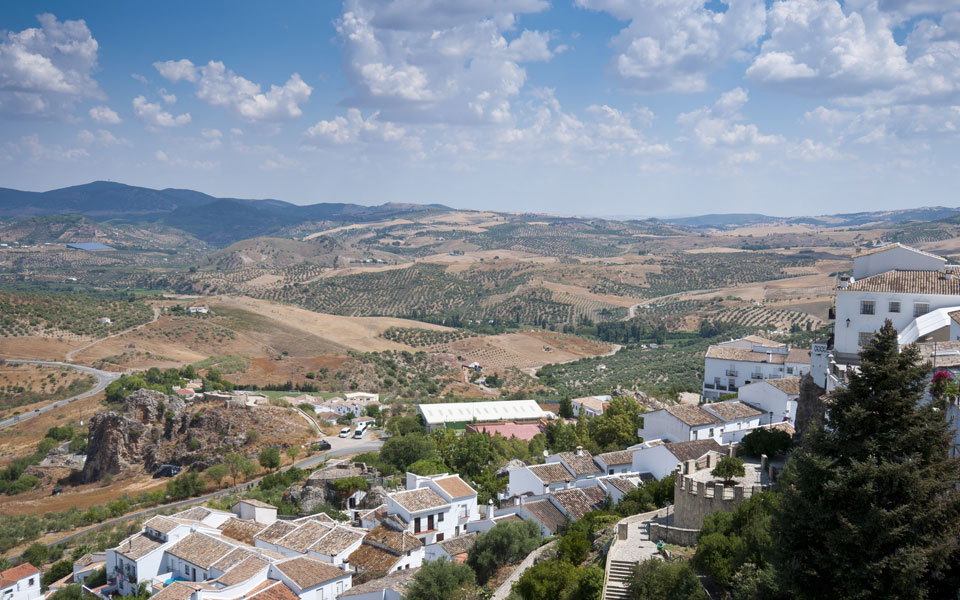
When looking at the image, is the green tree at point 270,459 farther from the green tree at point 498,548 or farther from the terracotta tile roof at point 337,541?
the green tree at point 498,548

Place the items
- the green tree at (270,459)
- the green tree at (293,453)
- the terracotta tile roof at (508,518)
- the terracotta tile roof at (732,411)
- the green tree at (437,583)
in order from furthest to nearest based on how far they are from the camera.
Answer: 1. the green tree at (293,453)
2. the green tree at (270,459)
3. the terracotta tile roof at (732,411)
4. the terracotta tile roof at (508,518)
5. the green tree at (437,583)

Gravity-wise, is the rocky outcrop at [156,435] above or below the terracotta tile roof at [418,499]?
below

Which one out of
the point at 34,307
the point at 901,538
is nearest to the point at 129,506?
the point at 901,538

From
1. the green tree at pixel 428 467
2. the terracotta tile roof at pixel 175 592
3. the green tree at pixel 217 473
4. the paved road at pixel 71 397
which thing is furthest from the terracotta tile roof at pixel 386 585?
the paved road at pixel 71 397

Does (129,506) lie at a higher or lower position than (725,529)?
lower

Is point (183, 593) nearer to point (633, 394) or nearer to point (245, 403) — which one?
point (245, 403)

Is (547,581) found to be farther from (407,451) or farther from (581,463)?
(407,451)
